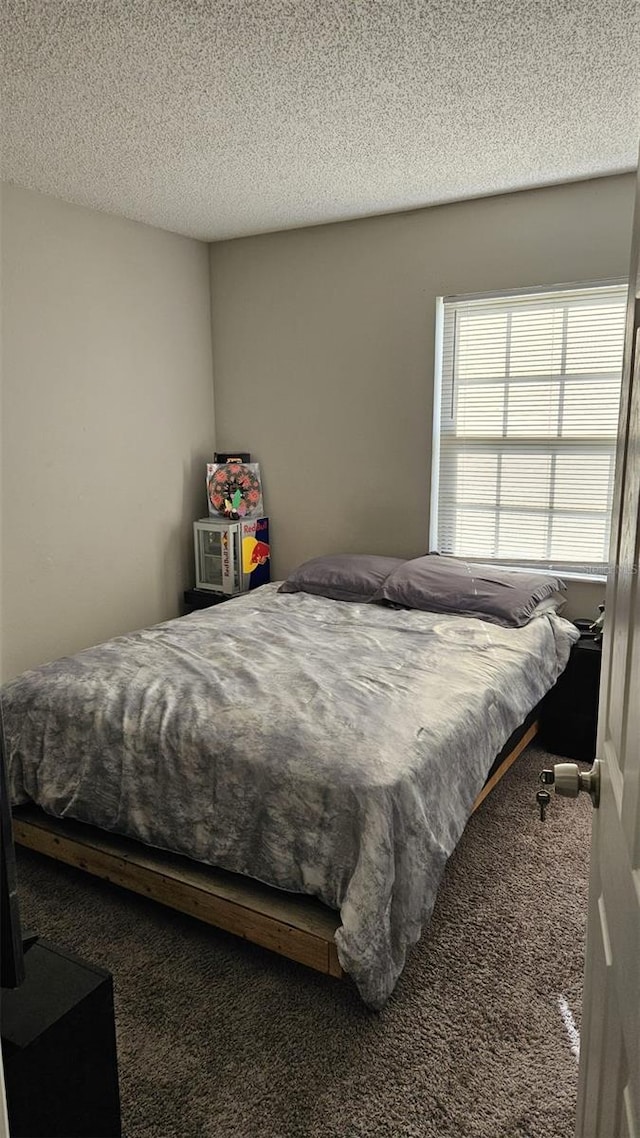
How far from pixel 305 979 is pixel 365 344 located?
3134mm

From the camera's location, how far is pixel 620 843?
0.86 meters

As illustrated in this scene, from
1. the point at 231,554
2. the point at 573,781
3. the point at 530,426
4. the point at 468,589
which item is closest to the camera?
A: the point at 573,781

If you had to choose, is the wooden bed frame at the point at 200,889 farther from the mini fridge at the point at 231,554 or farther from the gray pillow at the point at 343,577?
the mini fridge at the point at 231,554

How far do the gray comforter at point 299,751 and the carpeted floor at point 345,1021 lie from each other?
17 centimetres

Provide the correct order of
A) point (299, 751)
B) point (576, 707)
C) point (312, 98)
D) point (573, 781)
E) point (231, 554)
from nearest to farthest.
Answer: point (573, 781) → point (299, 751) → point (312, 98) → point (576, 707) → point (231, 554)

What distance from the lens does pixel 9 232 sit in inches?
130

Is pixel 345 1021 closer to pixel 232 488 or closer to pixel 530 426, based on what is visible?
pixel 530 426

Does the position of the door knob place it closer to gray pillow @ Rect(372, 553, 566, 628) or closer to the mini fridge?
gray pillow @ Rect(372, 553, 566, 628)

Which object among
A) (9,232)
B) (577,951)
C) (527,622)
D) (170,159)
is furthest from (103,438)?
(577,951)

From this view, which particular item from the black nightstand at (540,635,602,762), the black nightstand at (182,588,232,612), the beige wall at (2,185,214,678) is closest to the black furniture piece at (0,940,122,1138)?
the beige wall at (2,185,214,678)

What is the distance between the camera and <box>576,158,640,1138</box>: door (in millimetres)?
768

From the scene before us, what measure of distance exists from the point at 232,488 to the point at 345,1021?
3057mm

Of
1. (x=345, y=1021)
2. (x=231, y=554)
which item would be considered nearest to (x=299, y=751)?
(x=345, y=1021)

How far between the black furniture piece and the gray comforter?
653 mm
